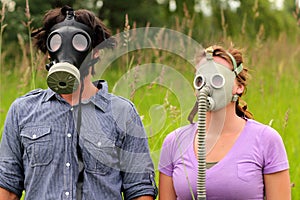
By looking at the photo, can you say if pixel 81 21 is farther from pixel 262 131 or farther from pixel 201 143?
pixel 262 131

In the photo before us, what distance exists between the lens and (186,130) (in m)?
2.90

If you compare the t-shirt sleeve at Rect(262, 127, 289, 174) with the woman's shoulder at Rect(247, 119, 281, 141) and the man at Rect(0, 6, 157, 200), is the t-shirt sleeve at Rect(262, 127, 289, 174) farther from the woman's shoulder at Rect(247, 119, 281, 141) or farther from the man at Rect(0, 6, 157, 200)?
the man at Rect(0, 6, 157, 200)

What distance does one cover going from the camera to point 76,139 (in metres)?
2.78

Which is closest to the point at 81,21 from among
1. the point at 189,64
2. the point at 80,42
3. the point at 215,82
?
the point at 80,42

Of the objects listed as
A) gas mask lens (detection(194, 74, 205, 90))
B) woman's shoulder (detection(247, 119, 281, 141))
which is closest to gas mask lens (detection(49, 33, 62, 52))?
gas mask lens (detection(194, 74, 205, 90))

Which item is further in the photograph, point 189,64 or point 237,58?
point 189,64

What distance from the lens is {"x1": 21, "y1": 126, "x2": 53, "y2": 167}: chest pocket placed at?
275cm

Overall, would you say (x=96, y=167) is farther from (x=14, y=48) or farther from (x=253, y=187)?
(x=14, y=48)

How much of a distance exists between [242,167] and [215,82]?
0.34 m

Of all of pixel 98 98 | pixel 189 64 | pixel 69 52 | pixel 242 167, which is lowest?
pixel 242 167

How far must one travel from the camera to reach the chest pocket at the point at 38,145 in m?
2.75

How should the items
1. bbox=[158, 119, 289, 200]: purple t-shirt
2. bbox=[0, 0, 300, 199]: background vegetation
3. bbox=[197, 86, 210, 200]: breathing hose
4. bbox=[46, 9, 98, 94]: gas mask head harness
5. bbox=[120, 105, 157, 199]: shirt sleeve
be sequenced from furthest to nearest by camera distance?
1. bbox=[0, 0, 300, 199]: background vegetation
2. bbox=[120, 105, 157, 199]: shirt sleeve
3. bbox=[158, 119, 289, 200]: purple t-shirt
4. bbox=[46, 9, 98, 94]: gas mask head harness
5. bbox=[197, 86, 210, 200]: breathing hose

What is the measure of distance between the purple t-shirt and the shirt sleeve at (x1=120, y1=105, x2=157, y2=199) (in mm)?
125

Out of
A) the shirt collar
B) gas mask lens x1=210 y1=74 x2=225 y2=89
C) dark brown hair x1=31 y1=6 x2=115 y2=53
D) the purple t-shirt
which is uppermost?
dark brown hair x1=31 y1=6 x2=115 y2=53
